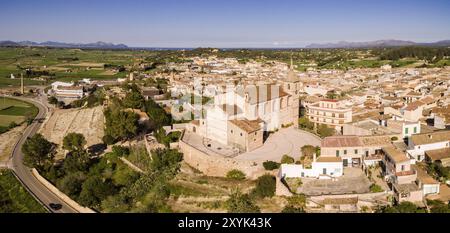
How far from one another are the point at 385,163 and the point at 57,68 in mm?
61256

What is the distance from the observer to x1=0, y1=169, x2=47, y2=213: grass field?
42.8 ft

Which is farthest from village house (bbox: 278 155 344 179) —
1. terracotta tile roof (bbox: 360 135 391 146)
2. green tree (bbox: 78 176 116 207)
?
green tree (bbox: 78 176 116 207)

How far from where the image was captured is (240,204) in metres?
10.8

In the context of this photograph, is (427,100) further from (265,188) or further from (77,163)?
(77,163)

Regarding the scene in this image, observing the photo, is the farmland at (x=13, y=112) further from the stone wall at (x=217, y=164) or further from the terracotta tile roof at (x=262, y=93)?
the terracotta tile roof at (x=262, y=93)

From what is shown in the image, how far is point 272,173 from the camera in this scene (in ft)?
42.1

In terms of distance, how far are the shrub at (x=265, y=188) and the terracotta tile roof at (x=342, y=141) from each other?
2689 millimetres

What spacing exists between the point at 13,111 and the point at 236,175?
25890 millimetres

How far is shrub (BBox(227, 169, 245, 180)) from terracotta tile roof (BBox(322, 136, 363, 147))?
3076 millimetres

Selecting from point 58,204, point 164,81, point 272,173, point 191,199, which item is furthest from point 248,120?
point 164,81

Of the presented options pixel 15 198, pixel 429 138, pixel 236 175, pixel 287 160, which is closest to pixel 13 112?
pixel 15 198

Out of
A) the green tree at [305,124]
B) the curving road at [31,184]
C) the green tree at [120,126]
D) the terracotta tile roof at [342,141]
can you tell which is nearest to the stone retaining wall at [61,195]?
the curving road at [31,184]

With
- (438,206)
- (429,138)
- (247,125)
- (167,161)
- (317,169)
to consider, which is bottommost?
(167,161)
